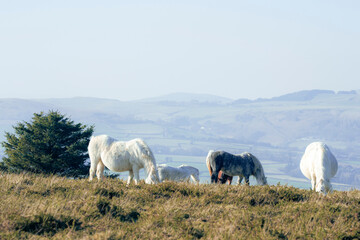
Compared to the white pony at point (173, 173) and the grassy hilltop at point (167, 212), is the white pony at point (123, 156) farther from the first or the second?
the white pony at point (173, 173)

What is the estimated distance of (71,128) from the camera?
3067 cm

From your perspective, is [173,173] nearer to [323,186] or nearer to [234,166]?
[234,166]

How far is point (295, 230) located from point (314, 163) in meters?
6.71

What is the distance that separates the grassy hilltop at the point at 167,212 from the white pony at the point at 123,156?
10.9ft

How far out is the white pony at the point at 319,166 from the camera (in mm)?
14047

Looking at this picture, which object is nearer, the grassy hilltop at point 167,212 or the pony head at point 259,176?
the grassy hilltop at point 167,212

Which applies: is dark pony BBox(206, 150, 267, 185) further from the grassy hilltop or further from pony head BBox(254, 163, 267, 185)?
the grassy hilltop

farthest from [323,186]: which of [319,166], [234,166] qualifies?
[234,166]

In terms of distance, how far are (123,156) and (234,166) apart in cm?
375

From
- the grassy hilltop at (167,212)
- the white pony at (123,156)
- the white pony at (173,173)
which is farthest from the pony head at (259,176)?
the grassy hilltop at (167,212)

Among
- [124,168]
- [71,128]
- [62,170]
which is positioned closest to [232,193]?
[124,168]

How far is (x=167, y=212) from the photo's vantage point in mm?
9500

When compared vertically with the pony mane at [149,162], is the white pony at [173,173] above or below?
below

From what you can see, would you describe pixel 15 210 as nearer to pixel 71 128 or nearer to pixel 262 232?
pixel 262 232
